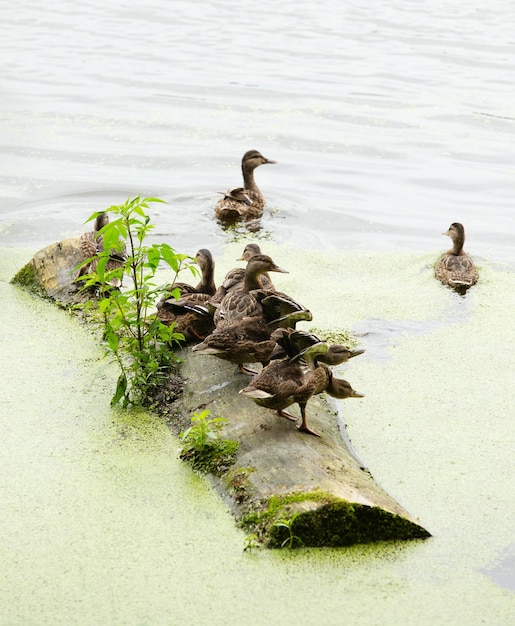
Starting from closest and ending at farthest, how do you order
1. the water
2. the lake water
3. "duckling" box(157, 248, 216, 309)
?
the lake water
"duckling" box(157, 248, 216, 309)
the water

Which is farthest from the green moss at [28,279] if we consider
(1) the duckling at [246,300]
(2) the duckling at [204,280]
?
(1) the duckling at [246,300]

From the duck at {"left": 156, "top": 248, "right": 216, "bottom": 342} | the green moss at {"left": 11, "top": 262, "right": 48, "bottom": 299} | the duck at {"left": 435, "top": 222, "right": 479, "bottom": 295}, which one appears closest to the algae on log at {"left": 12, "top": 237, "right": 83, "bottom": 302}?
the green moss at {"left": 11, "top": 262, "right": 48, "bottom": 299}

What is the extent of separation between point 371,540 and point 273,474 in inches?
20.4

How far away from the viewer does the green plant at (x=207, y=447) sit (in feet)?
13.8

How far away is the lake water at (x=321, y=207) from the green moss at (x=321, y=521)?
92 millimetres

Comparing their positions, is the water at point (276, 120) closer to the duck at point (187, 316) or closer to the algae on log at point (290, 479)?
the duck at point (187, 316)

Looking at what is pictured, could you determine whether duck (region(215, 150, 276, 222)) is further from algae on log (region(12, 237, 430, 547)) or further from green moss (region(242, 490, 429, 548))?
green moss (region(242, 490, 429, 548))

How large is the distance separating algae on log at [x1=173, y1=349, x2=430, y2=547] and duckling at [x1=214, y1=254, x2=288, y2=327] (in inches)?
20.0

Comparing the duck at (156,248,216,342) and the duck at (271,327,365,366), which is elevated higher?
the duck at (271,327,365,366)

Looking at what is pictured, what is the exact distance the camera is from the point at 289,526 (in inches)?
146

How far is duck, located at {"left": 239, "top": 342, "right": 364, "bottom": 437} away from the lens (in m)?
4.25

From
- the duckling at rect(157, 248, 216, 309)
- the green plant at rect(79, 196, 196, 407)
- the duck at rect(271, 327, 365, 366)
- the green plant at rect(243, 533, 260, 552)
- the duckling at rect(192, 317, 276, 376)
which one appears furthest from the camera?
the duckling at rect(157, 248, 216, 309)

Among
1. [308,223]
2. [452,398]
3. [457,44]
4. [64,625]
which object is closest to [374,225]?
[308,223]

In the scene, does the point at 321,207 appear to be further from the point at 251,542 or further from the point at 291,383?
the point at 251,542
